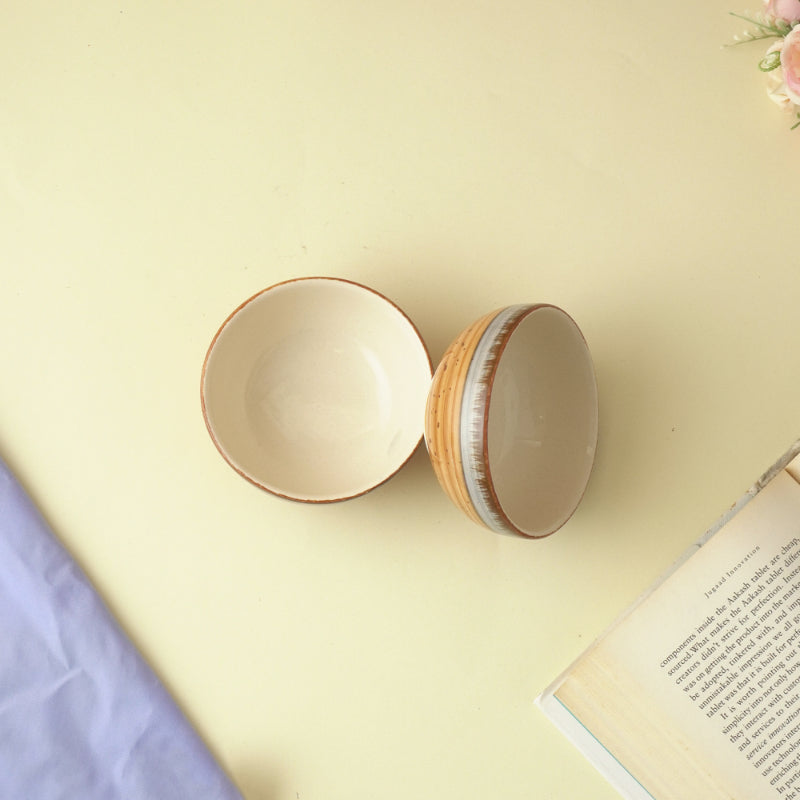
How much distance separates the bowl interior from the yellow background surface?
0.06m

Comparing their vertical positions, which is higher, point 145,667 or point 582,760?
point 582,760

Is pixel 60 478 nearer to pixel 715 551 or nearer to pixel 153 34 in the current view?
pixel 153 34

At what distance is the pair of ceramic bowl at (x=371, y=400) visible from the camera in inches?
23.4

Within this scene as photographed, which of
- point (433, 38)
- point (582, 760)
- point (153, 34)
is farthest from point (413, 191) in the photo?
point (582, 760)

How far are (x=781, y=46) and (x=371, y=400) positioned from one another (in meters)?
0.41

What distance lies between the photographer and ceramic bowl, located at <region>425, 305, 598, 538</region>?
0.55 meters

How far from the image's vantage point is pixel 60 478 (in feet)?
2.15

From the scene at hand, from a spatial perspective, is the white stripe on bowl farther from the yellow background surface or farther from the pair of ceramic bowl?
the yellow background surface

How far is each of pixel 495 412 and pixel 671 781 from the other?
11.5 inches

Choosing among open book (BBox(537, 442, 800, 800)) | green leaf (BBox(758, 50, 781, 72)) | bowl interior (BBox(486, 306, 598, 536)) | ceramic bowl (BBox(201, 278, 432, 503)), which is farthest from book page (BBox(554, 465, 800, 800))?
green leaf (BBox(758, 50, 781, 72))

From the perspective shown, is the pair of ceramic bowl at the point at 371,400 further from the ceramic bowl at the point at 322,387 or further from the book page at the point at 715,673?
the book page at the point at 715,673

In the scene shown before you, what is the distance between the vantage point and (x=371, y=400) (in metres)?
0.66

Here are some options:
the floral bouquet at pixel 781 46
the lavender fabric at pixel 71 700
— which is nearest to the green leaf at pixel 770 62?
the floral bouquet at pixel 781 46

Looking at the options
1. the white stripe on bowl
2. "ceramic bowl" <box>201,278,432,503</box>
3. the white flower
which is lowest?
"ceramic bowl" <box>201,278,432,503</box>
